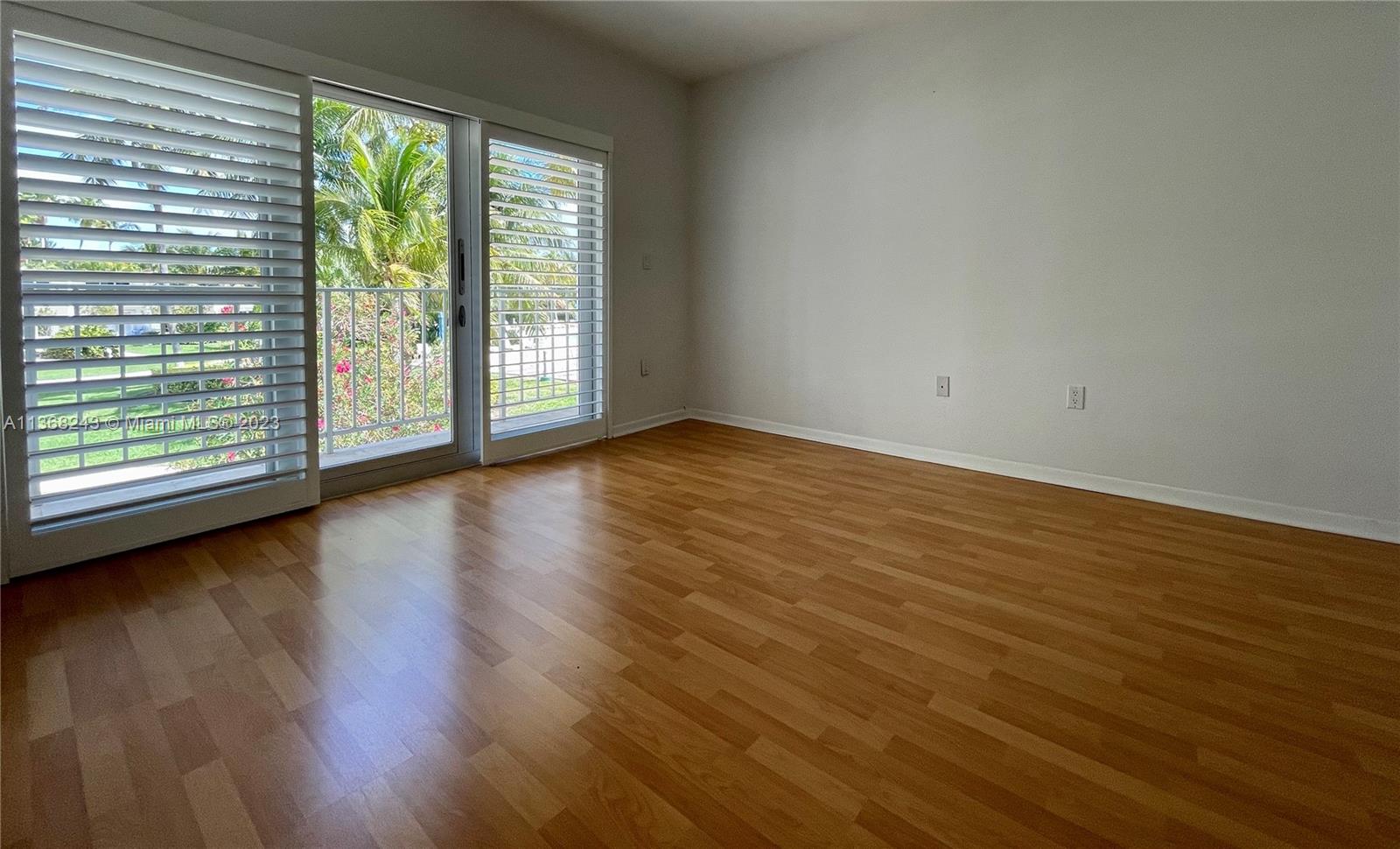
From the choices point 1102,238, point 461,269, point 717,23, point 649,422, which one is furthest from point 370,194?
point 1102,238

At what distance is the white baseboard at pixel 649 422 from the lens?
15.5 ft

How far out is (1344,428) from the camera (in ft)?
9.13

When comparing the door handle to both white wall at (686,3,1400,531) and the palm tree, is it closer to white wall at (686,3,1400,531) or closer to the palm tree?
the palm tree

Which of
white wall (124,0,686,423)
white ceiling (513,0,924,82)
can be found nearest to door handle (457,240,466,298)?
white wall (124,0,686,423)

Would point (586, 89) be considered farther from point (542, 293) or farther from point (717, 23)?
point (542, 293)

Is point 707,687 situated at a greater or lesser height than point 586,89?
lesser

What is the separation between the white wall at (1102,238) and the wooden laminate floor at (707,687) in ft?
2.23

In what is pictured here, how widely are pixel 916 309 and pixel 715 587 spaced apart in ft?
8.35

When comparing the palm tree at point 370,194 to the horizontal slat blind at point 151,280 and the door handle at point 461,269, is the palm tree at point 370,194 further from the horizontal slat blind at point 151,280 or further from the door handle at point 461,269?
the horizontal slat blind at point 151,280

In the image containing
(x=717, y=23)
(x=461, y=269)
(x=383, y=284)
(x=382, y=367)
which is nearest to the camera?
(x=461, y=269)

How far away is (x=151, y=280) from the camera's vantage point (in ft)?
7.88

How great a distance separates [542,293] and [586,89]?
1397 mm

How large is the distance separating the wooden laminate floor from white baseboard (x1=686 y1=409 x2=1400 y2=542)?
0.13 meters

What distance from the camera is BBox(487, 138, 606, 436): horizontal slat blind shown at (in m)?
3.71
